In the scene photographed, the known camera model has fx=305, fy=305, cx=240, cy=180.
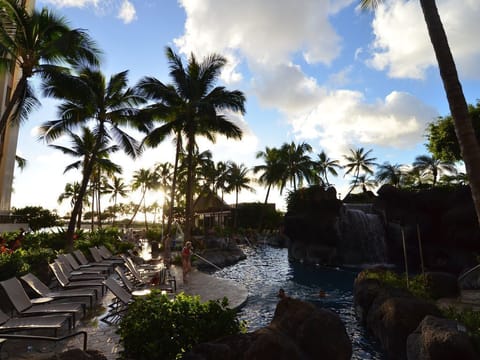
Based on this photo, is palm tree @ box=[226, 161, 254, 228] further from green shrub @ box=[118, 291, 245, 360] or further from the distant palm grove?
green shrub @ box=[118, 291, 245, 360]

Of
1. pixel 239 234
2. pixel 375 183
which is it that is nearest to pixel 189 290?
pixel 239 234

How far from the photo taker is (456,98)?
17.1ft

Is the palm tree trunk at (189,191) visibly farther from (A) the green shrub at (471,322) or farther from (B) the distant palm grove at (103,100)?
(A) the green shrub at (471,322)

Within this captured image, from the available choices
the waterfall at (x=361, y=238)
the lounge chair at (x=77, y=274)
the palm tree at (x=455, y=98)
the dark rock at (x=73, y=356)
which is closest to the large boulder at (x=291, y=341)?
the dark rock at (x=73, y=356)

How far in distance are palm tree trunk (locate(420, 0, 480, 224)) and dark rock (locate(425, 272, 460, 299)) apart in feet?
19.2

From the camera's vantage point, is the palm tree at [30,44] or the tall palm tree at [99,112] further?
the tall palm tree at [99,112]

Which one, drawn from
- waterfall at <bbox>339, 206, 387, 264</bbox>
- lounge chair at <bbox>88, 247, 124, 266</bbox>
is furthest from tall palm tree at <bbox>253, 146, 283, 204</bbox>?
lounge chair at <bbox>88, 247, 124, 266</bbox>

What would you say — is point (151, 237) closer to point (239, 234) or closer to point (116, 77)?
point (239, 234)

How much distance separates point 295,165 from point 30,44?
34.5 meters

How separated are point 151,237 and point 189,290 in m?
26.2

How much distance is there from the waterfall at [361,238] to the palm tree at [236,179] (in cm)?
2465

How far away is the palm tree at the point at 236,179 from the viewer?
47.8 meters

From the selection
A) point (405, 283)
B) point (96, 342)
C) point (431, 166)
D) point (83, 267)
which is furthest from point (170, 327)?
point (431, 166)

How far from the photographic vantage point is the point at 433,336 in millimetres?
4840
